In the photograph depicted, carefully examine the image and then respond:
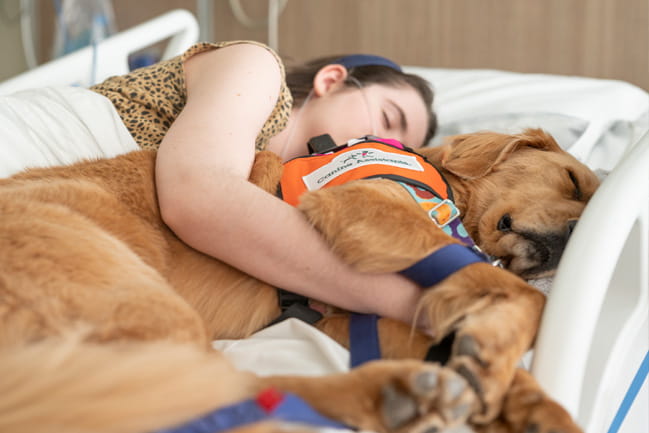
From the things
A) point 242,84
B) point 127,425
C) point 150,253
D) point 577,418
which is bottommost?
point 577,418

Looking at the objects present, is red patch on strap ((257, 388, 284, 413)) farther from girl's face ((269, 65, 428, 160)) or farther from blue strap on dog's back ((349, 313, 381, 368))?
girl's face ((269, 65, 428, 160))

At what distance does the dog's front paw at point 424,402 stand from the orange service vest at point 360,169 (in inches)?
21.9

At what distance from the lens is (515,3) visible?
9.73 ft

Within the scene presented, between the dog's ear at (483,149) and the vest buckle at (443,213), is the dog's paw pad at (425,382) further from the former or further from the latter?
the dog's ear at (483,149)

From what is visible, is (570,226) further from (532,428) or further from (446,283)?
(532,428)

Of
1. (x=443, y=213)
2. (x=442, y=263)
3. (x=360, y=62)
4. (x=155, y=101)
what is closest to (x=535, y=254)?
(x=443, y=213)

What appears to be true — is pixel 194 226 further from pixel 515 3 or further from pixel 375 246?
pixel 515 3

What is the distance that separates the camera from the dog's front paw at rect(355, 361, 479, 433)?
0.81m

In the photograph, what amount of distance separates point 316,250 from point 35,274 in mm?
495

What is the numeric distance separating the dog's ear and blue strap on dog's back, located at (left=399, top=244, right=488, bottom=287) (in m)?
0.53

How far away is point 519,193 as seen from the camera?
1.54 metres

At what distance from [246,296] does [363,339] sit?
0.31 meters

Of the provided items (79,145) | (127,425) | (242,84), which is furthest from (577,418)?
(79,145)

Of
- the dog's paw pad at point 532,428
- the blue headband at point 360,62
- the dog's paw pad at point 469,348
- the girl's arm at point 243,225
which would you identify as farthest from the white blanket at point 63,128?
the dog's paw pad at point 532,428
